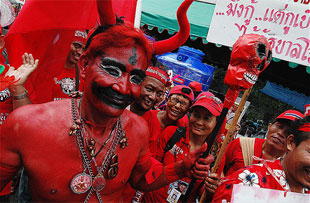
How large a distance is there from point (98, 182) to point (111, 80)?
2.39ft

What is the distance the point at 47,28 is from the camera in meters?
1.45

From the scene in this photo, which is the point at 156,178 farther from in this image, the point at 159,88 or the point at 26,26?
the point at 26,26

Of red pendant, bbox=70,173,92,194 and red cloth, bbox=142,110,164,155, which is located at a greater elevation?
red pendant, bbox=70,173,92,194

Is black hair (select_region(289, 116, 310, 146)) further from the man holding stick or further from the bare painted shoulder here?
the bare painted shoulder

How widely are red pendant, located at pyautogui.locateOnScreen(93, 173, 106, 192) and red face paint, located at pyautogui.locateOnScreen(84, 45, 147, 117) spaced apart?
0.47 meters

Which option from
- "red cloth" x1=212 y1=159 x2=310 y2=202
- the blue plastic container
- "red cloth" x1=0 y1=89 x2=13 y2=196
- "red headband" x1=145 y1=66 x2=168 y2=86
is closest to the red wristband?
"red cloth" x1=212 y1=159 x2=310 y2=202

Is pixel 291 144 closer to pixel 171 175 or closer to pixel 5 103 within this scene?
pixel 171 175

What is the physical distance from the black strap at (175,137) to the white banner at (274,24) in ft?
4.38

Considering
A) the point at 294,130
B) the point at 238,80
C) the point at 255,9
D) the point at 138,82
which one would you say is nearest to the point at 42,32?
the point at 138,82

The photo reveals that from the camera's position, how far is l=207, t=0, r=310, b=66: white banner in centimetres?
246

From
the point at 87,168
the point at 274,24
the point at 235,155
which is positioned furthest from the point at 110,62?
the point at 274,24

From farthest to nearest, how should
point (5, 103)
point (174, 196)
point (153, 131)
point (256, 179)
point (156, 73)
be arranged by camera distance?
point (156, 73)
point (153, 131)
point (174, 196)
point (5, 103)
point (256, 179)

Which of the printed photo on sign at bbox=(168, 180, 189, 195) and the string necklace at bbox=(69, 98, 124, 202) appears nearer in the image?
the string necklace at bbox=(69, 98, 124, 202)

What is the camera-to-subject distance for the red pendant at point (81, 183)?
4.19ft
